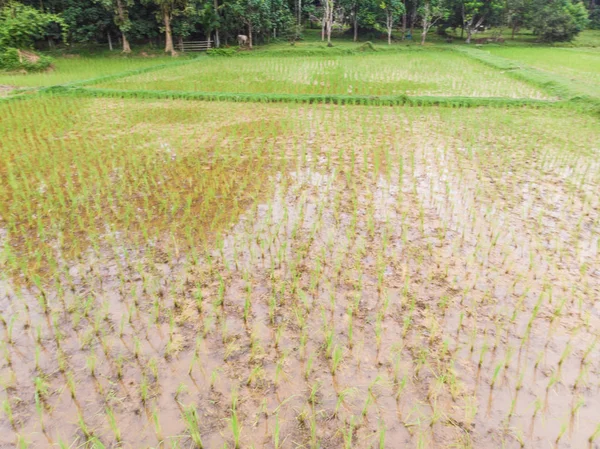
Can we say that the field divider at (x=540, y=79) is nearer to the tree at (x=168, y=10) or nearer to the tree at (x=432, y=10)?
the tree at (x=432, y=10)

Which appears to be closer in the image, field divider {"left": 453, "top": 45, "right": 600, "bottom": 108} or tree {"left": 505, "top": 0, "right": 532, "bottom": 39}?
field divider {"left": 453, "top": 45, "right": 600, "bottom": 108}

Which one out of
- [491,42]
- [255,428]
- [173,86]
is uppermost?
[491,42]

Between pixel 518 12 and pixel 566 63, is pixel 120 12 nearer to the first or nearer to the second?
pixel 566 63

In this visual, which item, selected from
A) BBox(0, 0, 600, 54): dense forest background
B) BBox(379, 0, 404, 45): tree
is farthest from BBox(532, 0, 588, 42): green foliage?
BBox(379, 0, 404, 45): tree

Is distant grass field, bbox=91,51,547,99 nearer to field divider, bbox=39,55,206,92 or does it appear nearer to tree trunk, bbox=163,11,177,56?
field divider, bbox=39,55,206,92

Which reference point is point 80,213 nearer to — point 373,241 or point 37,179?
point 37,179

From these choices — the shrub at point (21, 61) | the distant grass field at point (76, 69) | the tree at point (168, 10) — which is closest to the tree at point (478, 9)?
the tree at point (168, 10)

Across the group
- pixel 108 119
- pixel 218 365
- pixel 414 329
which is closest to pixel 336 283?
pixel 414 329

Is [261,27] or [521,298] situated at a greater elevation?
[261,27]
